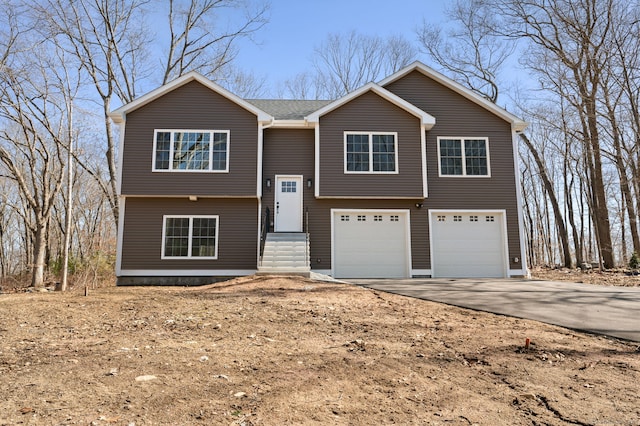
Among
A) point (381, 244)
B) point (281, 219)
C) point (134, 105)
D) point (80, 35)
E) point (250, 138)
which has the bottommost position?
point (381, 244)

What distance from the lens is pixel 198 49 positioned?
22.4 m

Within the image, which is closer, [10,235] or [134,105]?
[134,105]

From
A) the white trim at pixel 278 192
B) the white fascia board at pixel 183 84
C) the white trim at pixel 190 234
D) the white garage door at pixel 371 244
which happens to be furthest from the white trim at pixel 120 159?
the white garage door at pixel 371 244

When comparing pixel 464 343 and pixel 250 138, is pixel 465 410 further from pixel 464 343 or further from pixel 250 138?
pixel 250 138

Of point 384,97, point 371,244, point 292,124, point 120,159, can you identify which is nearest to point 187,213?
point 120,159

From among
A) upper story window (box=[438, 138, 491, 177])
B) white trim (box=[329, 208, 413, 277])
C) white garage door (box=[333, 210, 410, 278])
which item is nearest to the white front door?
white trim (box=[329, 208, 413, 277])

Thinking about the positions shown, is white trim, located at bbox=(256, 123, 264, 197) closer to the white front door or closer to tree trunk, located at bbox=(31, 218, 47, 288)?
the white front door

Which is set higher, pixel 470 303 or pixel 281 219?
pixel 281 219

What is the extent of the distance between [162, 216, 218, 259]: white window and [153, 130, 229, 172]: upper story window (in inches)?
65.7

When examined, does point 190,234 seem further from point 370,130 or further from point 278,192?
point 370,130

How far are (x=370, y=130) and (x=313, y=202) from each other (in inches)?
123

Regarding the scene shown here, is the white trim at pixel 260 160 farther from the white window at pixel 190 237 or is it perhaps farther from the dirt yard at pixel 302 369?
the dirt yard at pixel 302 369

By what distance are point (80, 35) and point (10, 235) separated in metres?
17.9

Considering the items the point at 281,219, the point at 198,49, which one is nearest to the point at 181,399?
the point at 281,219
